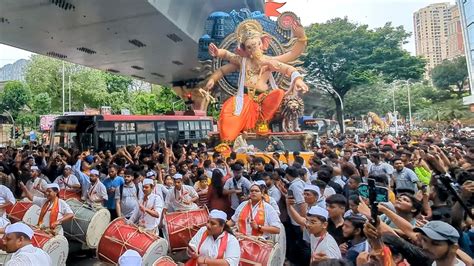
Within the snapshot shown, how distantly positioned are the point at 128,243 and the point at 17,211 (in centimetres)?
262

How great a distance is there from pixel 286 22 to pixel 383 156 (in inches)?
579

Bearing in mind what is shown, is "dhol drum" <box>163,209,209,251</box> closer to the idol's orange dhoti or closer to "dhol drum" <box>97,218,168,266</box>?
"dhol drum" <box>97,218,168,266</box>

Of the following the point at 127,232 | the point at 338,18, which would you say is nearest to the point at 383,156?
the point at 127,232

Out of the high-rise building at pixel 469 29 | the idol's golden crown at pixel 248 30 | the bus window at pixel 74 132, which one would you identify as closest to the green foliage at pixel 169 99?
the idol's golden crown at pixel 248 30

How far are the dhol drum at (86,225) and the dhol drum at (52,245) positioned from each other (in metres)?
0.97

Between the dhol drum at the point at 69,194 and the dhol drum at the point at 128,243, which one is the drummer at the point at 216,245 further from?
the dhol drum at the point at 69,194

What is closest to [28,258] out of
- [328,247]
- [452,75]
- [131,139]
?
[328,247]

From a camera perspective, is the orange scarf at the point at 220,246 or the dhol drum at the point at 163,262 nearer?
the orange scarf at the point at 220,246

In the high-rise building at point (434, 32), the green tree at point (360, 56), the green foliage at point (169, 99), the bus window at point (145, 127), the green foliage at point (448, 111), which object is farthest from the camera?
the high-rise building at point (434, 32)

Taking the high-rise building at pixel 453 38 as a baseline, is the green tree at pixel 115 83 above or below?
below

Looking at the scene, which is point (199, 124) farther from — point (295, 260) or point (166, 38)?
point (295, 260)

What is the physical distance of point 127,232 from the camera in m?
5.67

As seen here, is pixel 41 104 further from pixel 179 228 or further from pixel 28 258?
pixel 28 258

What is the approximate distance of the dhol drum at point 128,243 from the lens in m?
5.38
